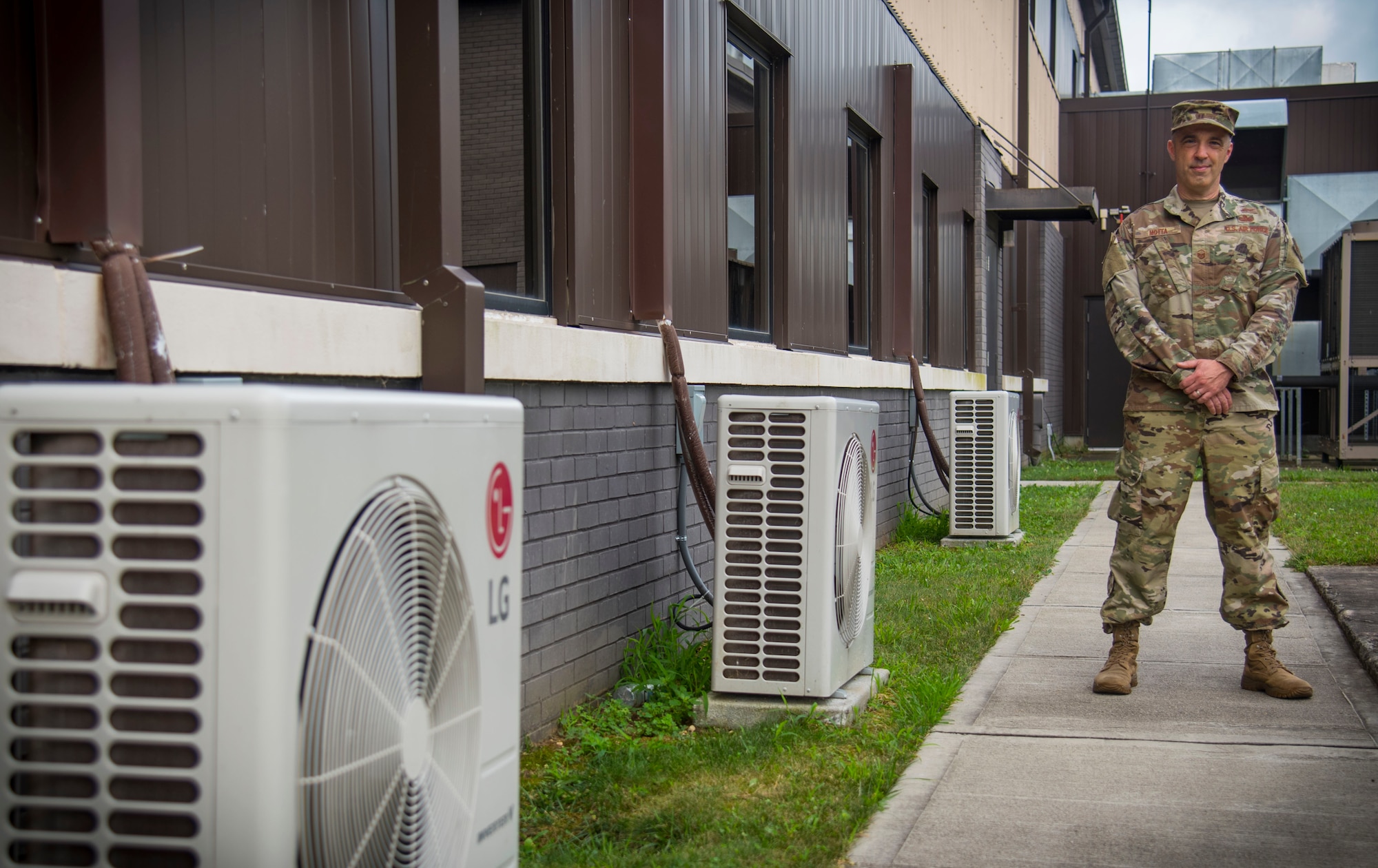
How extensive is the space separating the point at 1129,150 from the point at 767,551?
24.0m

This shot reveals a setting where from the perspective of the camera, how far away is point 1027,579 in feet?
25.5

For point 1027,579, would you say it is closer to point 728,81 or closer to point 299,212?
point 728,81

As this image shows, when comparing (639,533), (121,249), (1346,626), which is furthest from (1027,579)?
(121,249)

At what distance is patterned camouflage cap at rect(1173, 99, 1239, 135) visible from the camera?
4.93m

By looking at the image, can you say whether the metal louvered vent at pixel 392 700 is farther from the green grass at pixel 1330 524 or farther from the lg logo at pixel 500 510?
the green grass at pixel 1330 524

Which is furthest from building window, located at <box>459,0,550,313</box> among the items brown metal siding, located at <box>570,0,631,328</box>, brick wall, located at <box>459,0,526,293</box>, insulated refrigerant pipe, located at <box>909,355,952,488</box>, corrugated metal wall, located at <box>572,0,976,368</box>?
insulated refrigerant pipe, located at <box>909,355,952,488</box>

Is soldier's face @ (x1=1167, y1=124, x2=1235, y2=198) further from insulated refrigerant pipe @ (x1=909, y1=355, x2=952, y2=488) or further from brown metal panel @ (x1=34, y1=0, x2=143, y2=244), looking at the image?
insulated refrigerant pipe @ (x1=909, y1=355, x2=952, y2=488)

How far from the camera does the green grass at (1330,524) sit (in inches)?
322

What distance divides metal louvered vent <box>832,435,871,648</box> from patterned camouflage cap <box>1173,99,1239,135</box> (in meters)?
1.85

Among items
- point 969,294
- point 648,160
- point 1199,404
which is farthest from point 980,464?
point 969,294

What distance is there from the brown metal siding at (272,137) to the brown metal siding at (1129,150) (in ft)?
74.9

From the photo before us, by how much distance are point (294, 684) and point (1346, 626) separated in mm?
5418

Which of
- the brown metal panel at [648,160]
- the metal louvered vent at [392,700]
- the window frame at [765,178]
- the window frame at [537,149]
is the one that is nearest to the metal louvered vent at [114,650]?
the metal louvered vent at [392,700]

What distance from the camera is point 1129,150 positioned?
1017 inches
